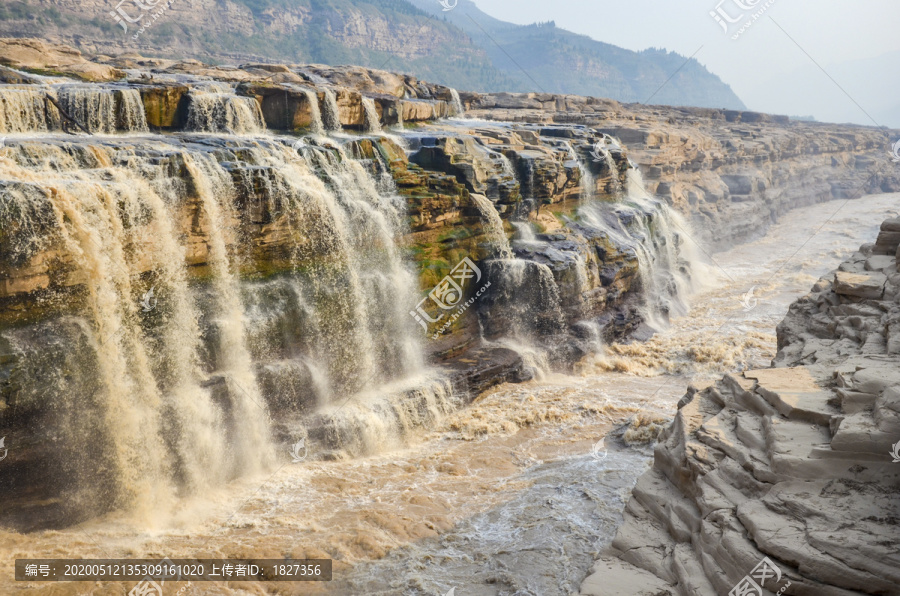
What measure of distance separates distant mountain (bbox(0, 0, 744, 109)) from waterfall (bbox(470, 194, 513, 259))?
9.00 meters

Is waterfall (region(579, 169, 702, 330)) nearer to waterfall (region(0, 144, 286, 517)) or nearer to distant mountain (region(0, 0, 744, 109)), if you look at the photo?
distant mountain (region(0, 0, 744, 109))

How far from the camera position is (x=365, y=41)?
98.9 meters

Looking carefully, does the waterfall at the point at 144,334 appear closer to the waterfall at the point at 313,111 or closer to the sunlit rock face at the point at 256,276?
the sunlit rock face at the point at 256,276

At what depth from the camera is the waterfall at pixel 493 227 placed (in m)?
18.5

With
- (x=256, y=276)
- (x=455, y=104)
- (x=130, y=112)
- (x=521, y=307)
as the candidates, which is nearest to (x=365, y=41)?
(x=455, y=104)

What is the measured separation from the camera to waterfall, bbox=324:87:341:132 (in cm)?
2019

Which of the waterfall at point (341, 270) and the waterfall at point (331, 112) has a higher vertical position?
the waterfall at point (331, 112)

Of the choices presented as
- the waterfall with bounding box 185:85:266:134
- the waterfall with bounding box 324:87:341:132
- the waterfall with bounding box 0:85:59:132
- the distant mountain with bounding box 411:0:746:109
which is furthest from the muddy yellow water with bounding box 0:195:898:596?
the distant mountain with bounding box 411:0:746:109

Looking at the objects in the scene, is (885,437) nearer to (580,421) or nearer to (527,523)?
(527,523)

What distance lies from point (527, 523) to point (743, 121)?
5589 centimetres

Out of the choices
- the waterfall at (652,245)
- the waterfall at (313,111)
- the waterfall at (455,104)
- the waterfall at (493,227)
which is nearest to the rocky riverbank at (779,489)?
the waterfall at (493,227)

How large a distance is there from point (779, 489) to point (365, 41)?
4050 inches

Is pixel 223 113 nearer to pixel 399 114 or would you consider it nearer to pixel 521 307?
pixel 399 114

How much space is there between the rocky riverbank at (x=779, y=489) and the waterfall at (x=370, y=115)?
52.6 ft
